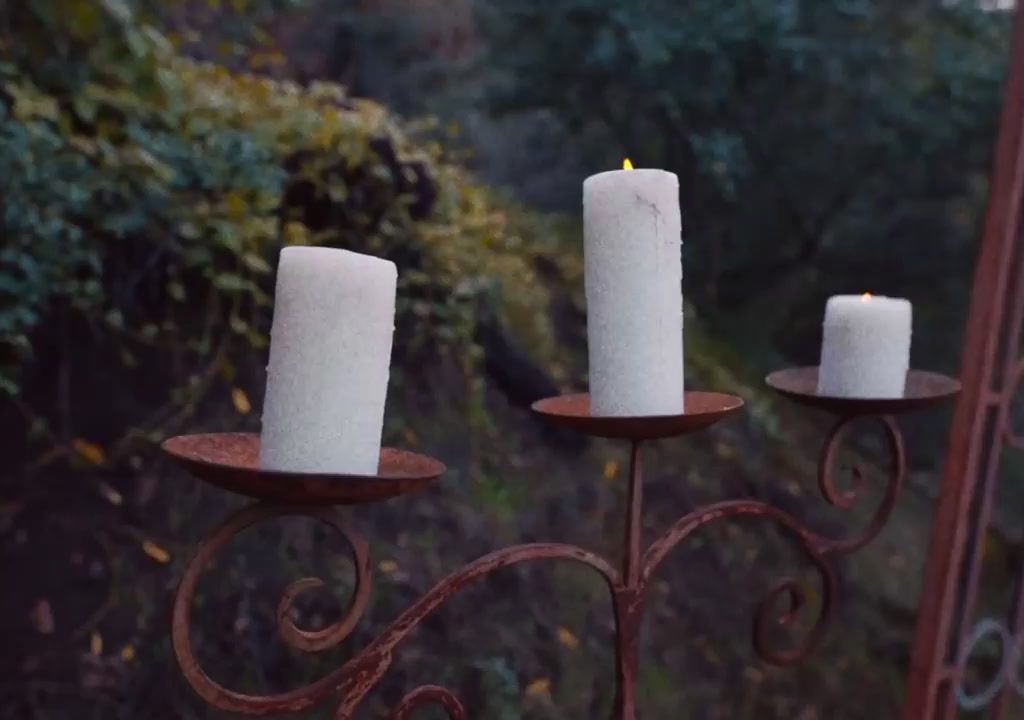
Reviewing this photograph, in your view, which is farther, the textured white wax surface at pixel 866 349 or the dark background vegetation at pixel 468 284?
the dark background vegetation at pixel 468 284

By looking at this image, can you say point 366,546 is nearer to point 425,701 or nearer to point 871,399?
point 425,701

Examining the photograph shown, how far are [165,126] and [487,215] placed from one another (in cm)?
83

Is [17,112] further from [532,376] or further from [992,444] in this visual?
[992,444]

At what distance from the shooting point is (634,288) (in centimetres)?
56

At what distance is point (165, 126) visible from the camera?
1478 millimetres

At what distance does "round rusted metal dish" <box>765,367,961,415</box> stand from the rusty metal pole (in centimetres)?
23

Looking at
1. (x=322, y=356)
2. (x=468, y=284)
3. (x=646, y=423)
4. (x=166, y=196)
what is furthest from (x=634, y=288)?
(x=468, y=284)

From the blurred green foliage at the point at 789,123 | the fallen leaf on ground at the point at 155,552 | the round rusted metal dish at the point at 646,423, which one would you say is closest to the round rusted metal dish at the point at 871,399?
the round rusted metal dish at the point at 646,423

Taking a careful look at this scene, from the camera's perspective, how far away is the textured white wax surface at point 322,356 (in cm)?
49

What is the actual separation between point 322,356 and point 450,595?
0.19 m

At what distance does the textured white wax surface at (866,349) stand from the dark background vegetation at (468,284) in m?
0.87

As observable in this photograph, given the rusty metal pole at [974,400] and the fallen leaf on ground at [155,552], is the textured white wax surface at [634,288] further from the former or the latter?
the fallen leaf on ground at [155,552]

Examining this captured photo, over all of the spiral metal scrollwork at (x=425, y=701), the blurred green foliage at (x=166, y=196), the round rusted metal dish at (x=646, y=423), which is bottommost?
the spiral metal scrollwork at (x=425, y=701)

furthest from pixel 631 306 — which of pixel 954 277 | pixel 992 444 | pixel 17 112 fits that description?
pixel 954 277
